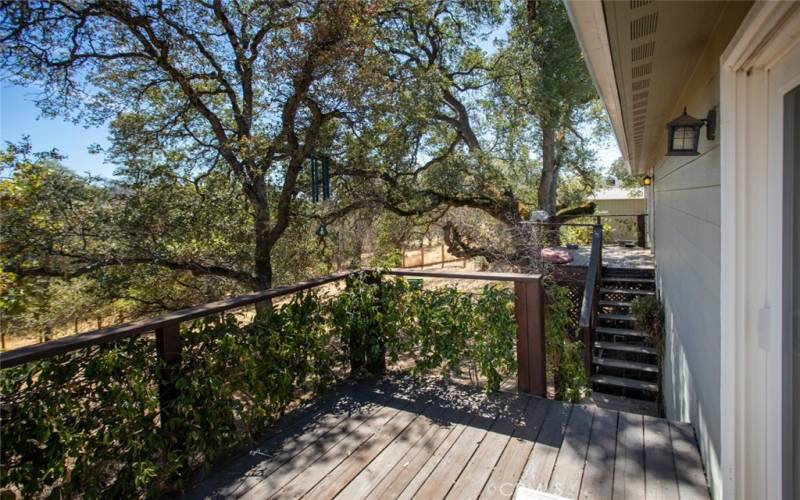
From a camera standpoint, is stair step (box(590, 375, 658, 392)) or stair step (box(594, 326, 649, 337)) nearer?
stair step (box(590, 375, 658, 392))

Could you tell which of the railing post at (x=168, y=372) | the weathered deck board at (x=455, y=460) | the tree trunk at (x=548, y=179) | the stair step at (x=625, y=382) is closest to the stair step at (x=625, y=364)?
the stair step at (x=625, y=382)

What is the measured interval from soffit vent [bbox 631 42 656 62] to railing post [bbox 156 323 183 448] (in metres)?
2.89

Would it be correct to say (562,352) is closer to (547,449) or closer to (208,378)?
(547,449)

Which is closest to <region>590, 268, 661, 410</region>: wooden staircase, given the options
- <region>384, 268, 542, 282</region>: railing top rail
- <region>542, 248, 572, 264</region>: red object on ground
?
<region>542, 248, 572, 264</region>: red object on ground

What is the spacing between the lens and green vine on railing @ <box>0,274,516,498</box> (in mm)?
1791

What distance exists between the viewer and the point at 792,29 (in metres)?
1.15

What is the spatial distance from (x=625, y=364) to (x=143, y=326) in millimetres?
6177

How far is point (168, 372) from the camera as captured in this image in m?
2.26

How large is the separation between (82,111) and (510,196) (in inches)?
316

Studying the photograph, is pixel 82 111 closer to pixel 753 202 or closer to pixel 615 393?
pixel 753 202

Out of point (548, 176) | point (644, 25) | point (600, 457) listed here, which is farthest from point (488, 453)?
point (548, 176)

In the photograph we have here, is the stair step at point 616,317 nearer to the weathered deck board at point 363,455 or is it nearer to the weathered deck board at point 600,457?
the weathered deck board at point 600,457

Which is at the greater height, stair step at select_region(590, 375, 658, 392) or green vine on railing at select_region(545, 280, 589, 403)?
green vine on railing at select_region(545, 280, 589, 403)

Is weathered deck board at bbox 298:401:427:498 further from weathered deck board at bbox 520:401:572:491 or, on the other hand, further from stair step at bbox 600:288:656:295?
stair step at bbox 600:288:656:295
